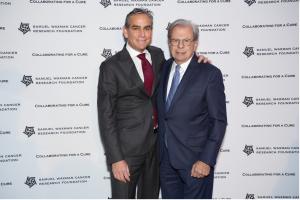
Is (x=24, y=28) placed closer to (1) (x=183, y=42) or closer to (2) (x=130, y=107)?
(2) (x=130, y=107)

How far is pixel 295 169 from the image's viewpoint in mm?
3277

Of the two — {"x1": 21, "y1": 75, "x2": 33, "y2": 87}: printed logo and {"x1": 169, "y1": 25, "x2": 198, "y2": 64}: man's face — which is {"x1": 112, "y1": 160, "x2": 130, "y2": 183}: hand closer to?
{"x1": 169, "y1": 25, "x2": 198, "y2": 64}: man's face

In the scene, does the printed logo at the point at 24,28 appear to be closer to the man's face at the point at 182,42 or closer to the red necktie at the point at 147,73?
the red necktie at the point at 147,73

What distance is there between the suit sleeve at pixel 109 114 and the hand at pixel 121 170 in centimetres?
3

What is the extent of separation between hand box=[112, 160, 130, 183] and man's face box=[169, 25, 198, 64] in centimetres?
84

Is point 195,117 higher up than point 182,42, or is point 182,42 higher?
point 182,42

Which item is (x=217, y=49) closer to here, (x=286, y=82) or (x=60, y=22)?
(x=286, y=82)

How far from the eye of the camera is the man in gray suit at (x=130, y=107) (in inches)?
87.3

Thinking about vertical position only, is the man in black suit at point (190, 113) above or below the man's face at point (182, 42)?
below

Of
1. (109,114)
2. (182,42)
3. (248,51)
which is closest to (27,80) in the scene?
(109,114)

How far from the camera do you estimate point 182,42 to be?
2098 millimetres

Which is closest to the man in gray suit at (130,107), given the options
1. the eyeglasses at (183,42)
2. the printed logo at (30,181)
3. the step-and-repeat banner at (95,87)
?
the eyeglasses at (183,42)

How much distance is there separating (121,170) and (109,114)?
0.41 m

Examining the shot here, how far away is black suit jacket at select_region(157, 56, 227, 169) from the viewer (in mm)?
2062
